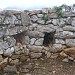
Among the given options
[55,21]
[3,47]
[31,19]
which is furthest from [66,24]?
[3,47]

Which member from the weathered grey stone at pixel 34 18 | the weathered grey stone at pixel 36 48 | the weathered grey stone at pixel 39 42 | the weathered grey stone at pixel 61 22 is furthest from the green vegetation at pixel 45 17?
the weathered grey stone at pixel 36 48

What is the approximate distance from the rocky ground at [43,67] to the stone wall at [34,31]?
143 mm

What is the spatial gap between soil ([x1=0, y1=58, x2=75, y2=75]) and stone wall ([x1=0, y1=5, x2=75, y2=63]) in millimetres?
150

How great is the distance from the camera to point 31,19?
5.96 m

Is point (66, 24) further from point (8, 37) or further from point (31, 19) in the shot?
point (8, 37)

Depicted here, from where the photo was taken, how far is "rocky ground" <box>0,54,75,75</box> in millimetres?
5535

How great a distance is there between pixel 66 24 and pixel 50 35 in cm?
49

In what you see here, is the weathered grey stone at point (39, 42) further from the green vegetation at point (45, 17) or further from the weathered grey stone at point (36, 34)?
the green vegetation at point (45, 17)

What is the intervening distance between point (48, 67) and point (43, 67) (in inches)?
4.6

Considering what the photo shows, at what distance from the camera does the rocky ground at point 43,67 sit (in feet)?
18.2

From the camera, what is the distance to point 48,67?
5.68 meters

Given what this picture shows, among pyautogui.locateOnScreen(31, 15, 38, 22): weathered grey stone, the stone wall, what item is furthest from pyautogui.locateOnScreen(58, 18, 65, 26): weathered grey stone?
pyautogui.locateOnScreen(31, 15, 38, 22): weathered grey stone

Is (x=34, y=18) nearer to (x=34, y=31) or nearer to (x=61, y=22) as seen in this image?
(x=34, y=31)

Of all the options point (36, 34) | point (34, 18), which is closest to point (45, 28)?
point (36, 34)
